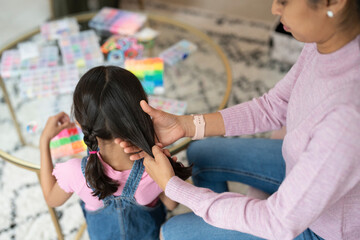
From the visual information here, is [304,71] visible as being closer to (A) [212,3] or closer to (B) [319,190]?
(B) [319,190]

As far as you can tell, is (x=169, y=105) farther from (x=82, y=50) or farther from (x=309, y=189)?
(x=309, y=189)

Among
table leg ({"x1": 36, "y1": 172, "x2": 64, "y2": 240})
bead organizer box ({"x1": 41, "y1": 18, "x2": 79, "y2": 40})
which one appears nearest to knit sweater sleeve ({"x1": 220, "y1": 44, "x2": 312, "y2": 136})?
table leg ({"x1": 36, "y1": 172, "x2": 64, "y2": 240})

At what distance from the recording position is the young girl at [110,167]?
74 centimetres

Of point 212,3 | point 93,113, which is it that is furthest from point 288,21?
point 212,3

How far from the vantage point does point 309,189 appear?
63cm

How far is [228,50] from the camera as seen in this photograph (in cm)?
220

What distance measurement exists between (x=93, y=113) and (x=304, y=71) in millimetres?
480

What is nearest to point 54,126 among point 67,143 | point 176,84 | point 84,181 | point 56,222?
point 67,143

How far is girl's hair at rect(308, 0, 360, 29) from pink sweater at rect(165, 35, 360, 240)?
0.04m

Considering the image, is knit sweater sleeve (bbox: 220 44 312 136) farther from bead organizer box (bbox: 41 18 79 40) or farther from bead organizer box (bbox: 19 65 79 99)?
bead organizer box (bbox: 41 18 79 40)

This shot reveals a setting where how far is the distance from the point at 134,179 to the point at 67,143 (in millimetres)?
342

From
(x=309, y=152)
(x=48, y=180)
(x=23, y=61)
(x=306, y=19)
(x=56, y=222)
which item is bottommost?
(x=56, y=222)

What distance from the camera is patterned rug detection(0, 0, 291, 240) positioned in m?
1.33

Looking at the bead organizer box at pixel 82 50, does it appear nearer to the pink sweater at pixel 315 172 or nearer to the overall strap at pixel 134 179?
the overall strap at pixel 134 179
